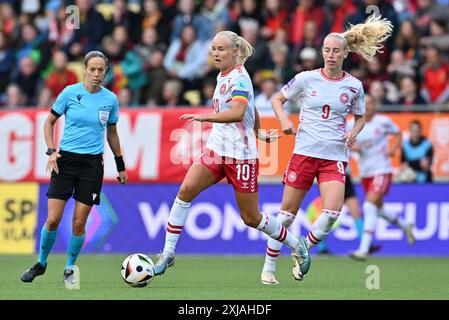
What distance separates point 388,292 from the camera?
10461mm

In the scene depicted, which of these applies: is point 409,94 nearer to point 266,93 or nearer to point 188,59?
point 266,93

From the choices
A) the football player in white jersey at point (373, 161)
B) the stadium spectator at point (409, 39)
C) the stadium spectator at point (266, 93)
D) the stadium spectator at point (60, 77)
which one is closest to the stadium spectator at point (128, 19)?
the stadium spectator at point (60, 77)

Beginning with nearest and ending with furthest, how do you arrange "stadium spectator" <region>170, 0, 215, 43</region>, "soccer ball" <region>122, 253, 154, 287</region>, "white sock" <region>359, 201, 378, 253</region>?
1. "soccer ball" <region>122, 253, 154, 287</region>
2. "white sock" <region>359, 201, 378, 253</region>
3. "stadium spectator" <region>170, 0, 215, 43</region>

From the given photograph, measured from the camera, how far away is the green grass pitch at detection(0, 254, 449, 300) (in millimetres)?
10070

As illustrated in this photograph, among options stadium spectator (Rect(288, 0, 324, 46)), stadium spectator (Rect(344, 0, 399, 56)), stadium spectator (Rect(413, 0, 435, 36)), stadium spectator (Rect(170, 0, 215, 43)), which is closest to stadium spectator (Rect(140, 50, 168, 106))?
stadium spectator (Rect(170, 0, 215, 43))

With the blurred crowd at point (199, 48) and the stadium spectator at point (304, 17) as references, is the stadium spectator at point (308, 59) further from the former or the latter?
the stadium spectator at point (304, 17)

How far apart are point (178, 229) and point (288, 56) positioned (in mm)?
9219

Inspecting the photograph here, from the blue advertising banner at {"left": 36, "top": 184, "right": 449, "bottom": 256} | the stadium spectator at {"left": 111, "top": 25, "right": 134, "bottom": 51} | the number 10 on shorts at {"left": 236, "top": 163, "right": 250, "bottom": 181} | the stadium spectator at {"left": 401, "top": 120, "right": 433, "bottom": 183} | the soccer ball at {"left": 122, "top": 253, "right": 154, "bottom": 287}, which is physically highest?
the stadium spectator at {"left": 111, "top": 25, "right": 134, "bottom": 51}

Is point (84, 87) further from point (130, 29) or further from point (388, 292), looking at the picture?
point (130, 29)

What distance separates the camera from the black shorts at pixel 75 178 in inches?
444

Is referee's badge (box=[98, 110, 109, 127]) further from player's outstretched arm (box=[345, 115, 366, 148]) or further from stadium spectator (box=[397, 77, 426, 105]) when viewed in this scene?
stadium spectator (box=[397, 77, 426, 105])

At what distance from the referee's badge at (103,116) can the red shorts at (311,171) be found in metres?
1.99

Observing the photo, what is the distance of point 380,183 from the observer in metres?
16.4

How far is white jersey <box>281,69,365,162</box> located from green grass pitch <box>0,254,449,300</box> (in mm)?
1410
